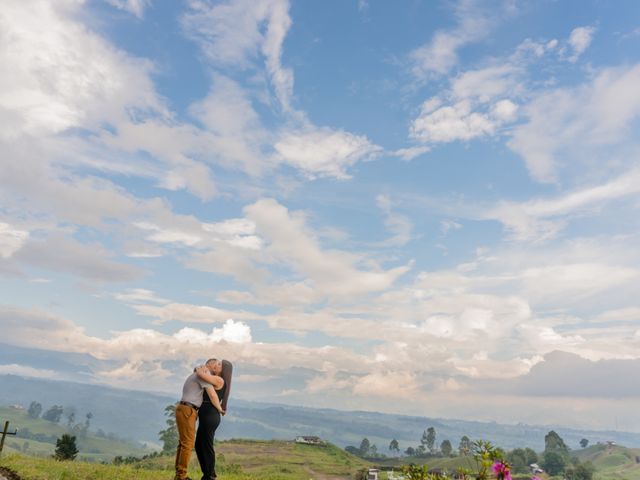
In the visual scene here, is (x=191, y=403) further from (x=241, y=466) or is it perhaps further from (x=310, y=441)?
(x=310, y=441)

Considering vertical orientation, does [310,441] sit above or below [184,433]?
below

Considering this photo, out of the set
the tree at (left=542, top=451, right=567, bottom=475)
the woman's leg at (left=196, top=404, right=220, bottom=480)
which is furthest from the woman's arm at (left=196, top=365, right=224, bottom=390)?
the tree at (left=542, top=451, right=567, bottom=475)

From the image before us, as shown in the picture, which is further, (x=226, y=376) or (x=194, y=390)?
(x=226, y=376)

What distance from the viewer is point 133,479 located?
18094mm

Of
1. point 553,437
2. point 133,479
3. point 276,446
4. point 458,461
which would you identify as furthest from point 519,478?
point 133,479

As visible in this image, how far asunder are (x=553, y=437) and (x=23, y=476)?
22152 centimetres

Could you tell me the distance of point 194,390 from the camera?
43.9ft

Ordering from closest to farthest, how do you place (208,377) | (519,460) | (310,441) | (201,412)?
(208,377), (201,412), (310,441), (519,460)

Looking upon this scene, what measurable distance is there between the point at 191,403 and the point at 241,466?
6110 centimetres

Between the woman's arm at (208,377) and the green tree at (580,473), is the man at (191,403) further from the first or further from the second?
the green tree at (580,473)

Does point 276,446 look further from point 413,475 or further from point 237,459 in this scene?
point 413,475

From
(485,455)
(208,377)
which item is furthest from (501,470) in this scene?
(208,377)

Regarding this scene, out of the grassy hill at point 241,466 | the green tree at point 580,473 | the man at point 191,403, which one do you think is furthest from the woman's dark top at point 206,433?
the green tree at point 580,473

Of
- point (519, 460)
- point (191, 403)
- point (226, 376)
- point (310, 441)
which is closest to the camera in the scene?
point (191, 403)
